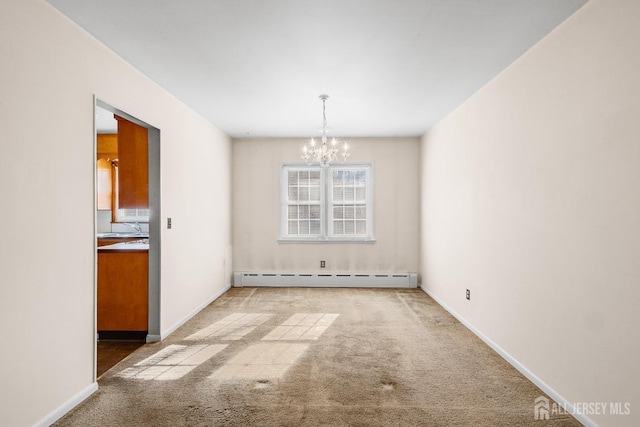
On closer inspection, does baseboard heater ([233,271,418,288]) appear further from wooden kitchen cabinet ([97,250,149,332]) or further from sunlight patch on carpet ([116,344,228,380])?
sunlight patch on carpet ([116,344,228,380])

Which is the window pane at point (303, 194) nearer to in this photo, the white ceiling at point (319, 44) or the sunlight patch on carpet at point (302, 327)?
the white ceiling at point (319, 44)

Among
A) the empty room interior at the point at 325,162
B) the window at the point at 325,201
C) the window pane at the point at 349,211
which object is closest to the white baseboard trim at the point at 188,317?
the empty room interior at the point at 325,162

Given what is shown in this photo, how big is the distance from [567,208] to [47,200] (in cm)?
331

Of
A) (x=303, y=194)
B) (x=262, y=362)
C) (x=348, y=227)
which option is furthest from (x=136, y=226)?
(x=262, y=362)

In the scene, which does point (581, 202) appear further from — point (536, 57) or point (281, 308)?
point (281, 308)

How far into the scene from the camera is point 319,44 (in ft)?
9.04

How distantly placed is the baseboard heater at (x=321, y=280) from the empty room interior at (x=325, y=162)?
4.18 feet

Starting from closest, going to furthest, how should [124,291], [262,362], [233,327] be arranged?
[262,362]
[124,291]
[233,327]

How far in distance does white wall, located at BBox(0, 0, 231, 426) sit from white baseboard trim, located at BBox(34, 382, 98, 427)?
0.06 ft

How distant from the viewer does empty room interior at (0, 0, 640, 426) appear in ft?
6.73

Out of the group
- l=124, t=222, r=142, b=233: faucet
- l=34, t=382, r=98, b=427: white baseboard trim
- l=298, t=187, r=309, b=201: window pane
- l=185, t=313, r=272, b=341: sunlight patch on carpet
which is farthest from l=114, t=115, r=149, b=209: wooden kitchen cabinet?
l=298, t=187, r=309, b=201: window pane

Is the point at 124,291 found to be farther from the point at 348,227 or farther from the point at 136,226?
the point at 348,227

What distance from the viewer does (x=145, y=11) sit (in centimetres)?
231

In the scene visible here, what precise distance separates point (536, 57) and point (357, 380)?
111 inches
